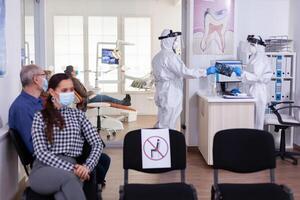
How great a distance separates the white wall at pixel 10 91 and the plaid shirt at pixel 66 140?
1.53 feet

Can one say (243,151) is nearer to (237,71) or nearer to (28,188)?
(28,188)

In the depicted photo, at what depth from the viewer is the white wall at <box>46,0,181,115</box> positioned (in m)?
6.63

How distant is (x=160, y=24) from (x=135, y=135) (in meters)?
5.02

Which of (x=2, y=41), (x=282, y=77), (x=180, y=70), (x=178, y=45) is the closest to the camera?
(x=2, y=41)

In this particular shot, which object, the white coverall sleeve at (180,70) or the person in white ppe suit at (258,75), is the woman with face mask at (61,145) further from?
the person in white ppe suit at (258,75)

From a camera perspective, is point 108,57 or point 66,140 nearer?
point 66,140

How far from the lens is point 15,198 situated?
135 inches

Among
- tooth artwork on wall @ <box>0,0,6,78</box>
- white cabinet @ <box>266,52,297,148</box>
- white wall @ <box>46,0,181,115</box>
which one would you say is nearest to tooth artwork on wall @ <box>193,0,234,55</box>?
white cabinet @ <box>266,52,297,148</box>

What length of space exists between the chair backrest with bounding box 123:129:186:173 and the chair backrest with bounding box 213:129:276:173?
0.23m

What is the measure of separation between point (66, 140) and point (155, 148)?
0.64m

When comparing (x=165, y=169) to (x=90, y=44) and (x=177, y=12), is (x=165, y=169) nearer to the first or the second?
(x=90, y=44)

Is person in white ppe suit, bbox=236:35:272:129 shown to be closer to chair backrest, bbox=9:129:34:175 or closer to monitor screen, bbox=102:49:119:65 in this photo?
monitor screen, bbox=102:49:119:65

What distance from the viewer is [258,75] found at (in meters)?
5.16

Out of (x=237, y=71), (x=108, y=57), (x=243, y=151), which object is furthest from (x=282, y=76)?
(x=243, y=151)
